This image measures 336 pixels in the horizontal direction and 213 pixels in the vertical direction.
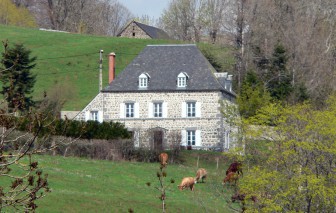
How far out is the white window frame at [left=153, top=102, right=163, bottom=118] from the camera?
55906 mm

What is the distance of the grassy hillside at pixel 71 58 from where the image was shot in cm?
7244

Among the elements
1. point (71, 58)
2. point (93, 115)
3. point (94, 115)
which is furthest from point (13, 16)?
point (94, 115)

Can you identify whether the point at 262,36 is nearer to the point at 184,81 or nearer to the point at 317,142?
the point at 184,81

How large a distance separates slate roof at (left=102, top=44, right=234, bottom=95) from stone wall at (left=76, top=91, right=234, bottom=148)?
0.40 meters

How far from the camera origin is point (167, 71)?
57.0m

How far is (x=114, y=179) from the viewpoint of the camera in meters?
36.8

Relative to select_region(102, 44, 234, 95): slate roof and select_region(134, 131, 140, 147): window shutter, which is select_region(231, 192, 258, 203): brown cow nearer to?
select_region(134, 131, 140, 147): window shutter

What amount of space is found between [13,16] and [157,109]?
216ft

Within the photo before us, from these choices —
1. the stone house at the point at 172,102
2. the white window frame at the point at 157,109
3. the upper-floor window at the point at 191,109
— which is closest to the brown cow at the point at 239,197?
the stone house at the point at 172,102

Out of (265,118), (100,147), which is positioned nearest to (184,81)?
(100,147)

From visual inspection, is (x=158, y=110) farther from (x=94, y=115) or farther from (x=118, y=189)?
(x=118, y=189)

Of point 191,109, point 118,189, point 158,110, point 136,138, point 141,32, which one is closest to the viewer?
point 118,189

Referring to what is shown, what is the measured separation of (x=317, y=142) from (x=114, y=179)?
12077 millimetres

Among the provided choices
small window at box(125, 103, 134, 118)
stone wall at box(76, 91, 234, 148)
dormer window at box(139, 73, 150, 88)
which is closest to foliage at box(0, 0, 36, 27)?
stone wall at box(76, 91, 234, 148)
